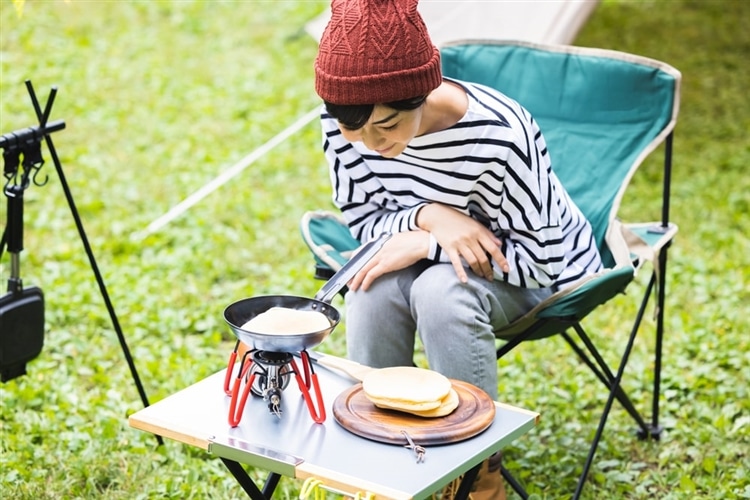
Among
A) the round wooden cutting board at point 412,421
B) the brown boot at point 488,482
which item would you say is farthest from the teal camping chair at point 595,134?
the round wooden cutting board at point 412,421

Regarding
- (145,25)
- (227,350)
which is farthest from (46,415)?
(145,25)

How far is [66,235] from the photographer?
423 centimetres

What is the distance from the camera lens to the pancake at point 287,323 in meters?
1.88

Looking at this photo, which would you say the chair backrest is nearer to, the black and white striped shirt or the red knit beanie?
the black and white striped shirt

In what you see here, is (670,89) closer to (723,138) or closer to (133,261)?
(133,261)

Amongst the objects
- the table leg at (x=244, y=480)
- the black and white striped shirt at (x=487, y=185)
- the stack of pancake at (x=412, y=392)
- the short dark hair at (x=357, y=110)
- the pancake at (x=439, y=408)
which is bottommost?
the table leg at (x=244, y=480)

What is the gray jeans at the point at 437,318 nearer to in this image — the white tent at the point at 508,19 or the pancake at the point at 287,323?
the pancake at the point at 287,323

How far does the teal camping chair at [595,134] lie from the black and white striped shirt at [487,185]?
0.54 ft

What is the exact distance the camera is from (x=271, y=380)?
75.5 inches

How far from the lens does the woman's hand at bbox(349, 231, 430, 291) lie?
7.59ft

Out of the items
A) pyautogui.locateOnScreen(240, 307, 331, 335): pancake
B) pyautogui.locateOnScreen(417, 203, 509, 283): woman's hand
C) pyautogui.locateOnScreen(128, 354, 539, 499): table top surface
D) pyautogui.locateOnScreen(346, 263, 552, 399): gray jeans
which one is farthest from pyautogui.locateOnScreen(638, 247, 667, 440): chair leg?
pyautogui.locateOnScreen(240, 307, 331, 335): pancake

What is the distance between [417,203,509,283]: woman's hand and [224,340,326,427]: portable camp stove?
0.50m

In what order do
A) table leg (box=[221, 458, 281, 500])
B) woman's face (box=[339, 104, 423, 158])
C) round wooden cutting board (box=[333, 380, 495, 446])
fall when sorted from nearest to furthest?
round wooden cutting board (box=[333, 380, 495, 446]), table leg (box=[221, 458, 281, 500]), woman's face (box=[339, 104, 423, 158])

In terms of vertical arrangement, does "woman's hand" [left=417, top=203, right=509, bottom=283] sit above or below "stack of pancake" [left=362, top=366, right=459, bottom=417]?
above
